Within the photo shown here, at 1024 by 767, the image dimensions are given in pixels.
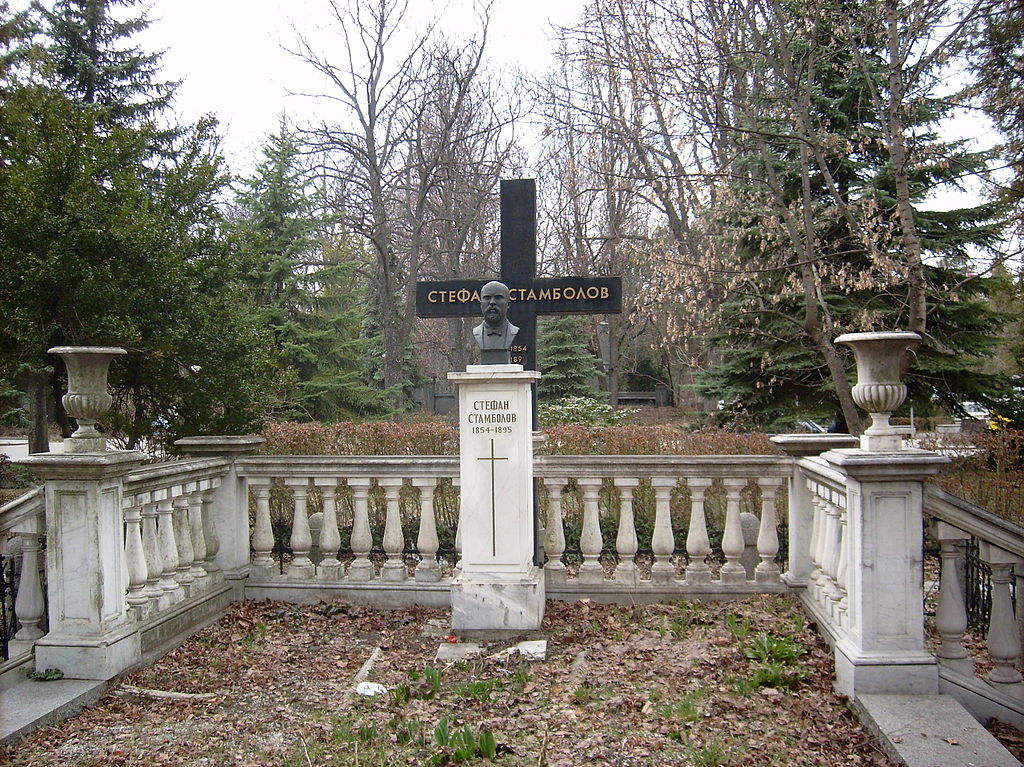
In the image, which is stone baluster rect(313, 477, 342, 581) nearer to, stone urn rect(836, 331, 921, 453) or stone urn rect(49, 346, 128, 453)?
stone urn rect(49, 346, 128, 453)

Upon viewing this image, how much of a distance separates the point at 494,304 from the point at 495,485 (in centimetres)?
141

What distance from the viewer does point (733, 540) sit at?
236 inches

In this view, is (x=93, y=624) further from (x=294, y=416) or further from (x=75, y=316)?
(x=294, y=416)

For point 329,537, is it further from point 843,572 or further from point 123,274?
point 843,572

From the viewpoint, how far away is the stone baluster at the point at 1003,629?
4.00 m

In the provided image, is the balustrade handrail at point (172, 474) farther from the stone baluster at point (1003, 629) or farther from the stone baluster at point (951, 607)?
the stone baluster at point (1003, 629)

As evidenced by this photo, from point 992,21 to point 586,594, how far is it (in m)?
5.18

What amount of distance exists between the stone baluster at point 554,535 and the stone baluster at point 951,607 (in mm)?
2825

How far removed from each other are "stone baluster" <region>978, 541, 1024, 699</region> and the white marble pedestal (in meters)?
2.86

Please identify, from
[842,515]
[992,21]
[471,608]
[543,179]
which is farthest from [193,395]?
[543,179]

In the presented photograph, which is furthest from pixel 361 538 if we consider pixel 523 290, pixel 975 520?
pixel 975 520

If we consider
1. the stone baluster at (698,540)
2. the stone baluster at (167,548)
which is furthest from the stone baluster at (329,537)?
the stone baluster at (698,540)

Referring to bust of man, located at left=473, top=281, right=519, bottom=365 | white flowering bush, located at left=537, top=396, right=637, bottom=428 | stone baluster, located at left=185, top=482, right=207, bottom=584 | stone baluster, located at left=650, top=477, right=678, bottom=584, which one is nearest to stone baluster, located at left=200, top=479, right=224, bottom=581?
stone baluster, located at left=185, top=482, right=207, bottom=584

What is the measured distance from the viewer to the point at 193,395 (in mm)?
8250
